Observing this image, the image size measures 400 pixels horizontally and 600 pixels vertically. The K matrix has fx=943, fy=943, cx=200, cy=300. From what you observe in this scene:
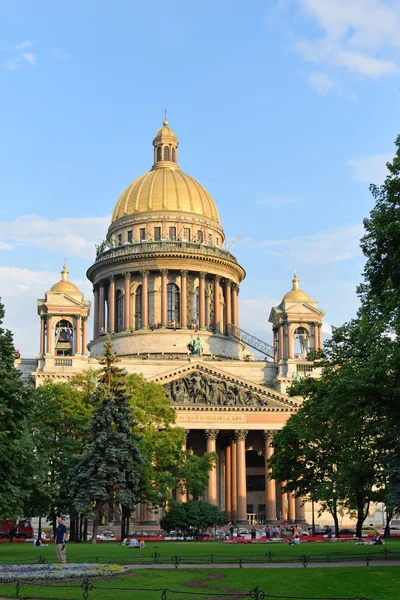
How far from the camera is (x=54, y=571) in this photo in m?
Answer: 27.5

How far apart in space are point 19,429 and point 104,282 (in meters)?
70.6

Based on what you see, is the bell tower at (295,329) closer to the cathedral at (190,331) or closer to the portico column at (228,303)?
the cathedral at (190,331)

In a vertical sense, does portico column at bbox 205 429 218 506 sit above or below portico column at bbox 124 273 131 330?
below

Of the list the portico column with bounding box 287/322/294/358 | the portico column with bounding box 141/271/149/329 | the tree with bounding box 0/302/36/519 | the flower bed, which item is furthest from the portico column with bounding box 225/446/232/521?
the flower bed

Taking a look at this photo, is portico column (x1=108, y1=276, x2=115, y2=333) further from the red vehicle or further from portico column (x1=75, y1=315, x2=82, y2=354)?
the red vehicle

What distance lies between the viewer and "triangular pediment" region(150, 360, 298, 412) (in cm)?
8931

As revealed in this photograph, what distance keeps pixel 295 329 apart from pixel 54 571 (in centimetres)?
7213

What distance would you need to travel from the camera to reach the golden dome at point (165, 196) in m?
110

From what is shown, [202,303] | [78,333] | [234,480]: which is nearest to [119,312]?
[202,303]

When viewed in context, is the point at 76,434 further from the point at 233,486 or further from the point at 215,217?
the point at 215,217

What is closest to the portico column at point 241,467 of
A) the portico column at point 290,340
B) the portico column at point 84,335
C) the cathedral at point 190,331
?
the cathedral at point 190,331

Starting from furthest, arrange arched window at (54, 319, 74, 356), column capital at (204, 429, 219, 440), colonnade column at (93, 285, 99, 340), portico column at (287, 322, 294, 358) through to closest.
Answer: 1. colonnade column at (93, 285, 99, 340)
2. portico column at (287, 322, 294, 358)
3. arched window at (54, 319, 74, 356)
4. column capital at (204, 429, 219, 440)

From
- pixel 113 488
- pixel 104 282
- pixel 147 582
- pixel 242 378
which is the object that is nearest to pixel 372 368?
pixel 147 582

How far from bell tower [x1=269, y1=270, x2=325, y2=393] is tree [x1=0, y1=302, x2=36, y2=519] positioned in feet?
184
